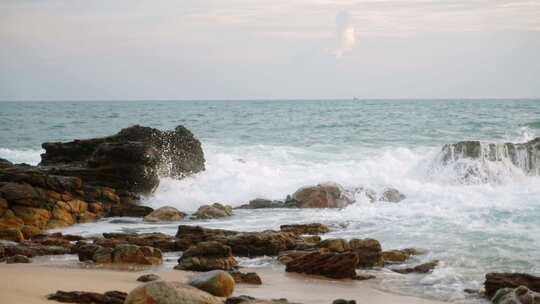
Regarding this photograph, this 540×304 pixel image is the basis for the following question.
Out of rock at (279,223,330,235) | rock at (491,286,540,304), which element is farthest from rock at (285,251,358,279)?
rock at (279,223,330,235)

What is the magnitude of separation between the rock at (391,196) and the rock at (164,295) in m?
13.7

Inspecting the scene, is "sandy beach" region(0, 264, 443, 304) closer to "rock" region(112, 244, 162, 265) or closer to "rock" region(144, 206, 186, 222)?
"rock" region(112, 244, 162, 265)

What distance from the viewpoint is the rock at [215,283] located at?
8.72 metres

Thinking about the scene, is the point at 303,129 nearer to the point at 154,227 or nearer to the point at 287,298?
the point at 154,227

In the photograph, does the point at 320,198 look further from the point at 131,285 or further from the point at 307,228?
the point at 131,285

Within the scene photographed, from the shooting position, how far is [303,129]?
47.3m

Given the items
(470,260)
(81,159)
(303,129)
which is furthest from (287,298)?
(303,129)

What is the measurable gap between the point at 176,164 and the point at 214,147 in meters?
13.1

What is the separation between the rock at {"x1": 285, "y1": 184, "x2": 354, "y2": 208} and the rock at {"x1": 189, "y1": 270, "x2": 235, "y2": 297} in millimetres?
10552

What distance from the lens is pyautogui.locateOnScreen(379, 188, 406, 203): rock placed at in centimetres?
2061

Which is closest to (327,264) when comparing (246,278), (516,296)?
(246,278)

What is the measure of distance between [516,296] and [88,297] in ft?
16.9

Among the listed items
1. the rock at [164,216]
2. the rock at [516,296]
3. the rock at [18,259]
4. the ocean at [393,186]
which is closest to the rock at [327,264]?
the ocean at [393,186]

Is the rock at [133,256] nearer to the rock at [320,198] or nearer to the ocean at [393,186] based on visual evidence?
the ocean at [393,186]
